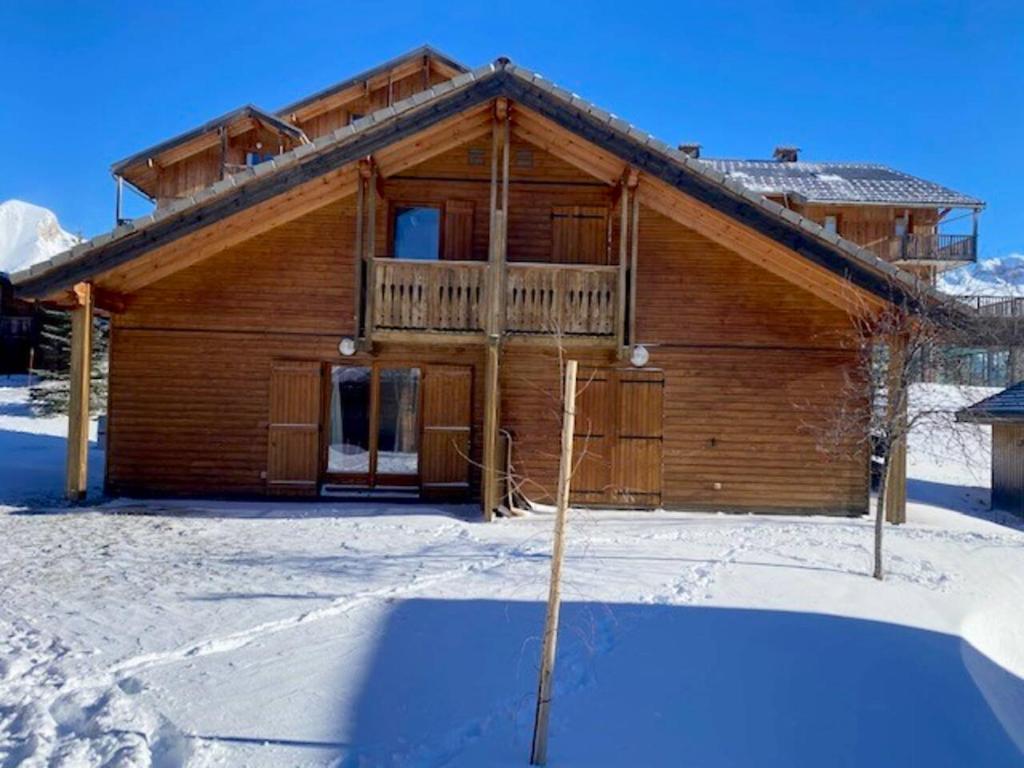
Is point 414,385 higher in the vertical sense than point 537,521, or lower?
higher

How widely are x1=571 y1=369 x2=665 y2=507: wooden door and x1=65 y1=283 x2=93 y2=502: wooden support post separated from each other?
7.33m

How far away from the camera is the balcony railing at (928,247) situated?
32.6 metres

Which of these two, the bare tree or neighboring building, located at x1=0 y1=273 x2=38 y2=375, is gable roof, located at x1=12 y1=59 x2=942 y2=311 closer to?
the bare tree

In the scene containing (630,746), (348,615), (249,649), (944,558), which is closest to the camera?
(630,746)

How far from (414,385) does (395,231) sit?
2.62 m

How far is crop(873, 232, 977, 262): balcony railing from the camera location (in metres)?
32.6

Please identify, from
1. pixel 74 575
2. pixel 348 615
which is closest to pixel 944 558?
pixel 348 615

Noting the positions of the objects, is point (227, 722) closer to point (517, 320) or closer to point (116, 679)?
point (116, 679)

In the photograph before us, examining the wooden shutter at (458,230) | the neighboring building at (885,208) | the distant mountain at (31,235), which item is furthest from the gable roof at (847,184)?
the distant mountain at (31,235)

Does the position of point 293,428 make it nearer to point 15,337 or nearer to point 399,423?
point 399,423

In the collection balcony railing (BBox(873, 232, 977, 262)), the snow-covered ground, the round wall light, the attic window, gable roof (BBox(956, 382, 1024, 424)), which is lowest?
the snow-covered ground

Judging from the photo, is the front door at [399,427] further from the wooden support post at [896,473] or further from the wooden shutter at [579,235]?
the wooden support post at [896,473]

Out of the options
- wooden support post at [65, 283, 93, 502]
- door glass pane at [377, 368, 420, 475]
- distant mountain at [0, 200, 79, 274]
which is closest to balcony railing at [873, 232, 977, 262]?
door glass pane at [377, 368, 420, 475]

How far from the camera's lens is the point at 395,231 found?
1180cm
